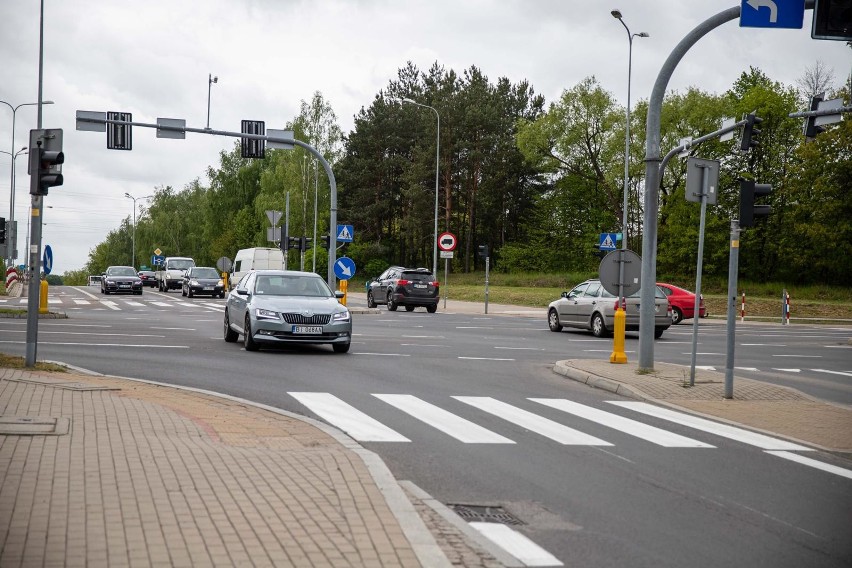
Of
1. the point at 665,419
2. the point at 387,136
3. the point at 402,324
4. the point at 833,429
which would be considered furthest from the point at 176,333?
the point at 387,136

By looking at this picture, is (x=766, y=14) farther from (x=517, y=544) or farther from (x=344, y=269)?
(x=344, y=269)

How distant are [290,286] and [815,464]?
12.4m

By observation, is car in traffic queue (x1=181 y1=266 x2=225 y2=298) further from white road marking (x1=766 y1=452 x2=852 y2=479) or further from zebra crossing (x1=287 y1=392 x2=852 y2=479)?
white road marking (x1=766 y1=452 x2=852 y2=479)

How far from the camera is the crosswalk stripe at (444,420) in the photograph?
30.0 feet

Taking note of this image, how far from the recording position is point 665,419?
10.9m

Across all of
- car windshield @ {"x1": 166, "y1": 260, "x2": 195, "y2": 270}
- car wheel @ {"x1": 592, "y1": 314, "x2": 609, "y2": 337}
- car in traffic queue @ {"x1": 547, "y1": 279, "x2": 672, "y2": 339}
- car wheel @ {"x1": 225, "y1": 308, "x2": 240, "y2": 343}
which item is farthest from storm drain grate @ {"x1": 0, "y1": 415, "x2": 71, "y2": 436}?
car windshield @ {"x1": 166, "y1": 260, "x2": 195, "y2": 270}

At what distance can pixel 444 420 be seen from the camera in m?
10.2

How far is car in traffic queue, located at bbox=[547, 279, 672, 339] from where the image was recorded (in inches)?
1019

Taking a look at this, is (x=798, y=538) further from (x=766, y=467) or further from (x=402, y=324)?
(x=402, y=324)

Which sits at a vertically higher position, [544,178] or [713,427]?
[544,178]

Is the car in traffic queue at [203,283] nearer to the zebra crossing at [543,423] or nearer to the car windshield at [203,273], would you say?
the car windshield at [203,273]

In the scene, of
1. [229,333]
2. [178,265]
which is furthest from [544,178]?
[229,333]

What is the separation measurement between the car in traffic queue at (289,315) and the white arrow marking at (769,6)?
9421 millimetres

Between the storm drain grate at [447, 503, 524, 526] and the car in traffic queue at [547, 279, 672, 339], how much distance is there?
19192mm
